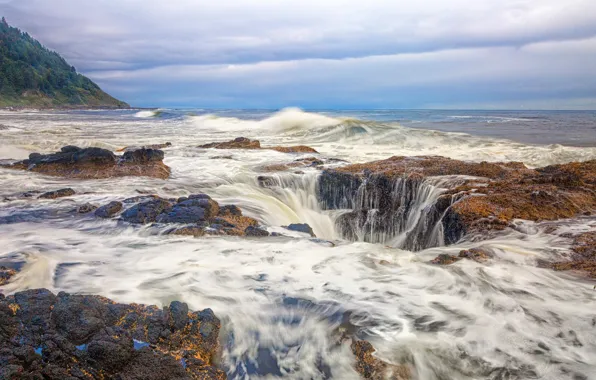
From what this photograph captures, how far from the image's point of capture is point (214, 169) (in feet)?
39.7

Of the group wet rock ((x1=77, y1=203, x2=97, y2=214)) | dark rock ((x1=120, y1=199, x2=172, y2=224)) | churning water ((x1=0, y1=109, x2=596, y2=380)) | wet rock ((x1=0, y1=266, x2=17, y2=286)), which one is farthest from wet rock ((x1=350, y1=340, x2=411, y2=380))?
wet rock ((x1=77, y1=203, x2=97, y2=214))

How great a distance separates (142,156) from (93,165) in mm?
1378

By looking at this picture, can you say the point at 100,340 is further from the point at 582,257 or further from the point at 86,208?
the point at 582,257

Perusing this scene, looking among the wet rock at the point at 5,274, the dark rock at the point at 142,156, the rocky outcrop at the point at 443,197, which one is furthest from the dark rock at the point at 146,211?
the dark rock at the point at 142,156

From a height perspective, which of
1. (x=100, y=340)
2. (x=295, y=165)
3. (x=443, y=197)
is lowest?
(x=100, y=340)

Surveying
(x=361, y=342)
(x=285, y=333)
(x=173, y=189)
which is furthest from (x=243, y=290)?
(x=173, y=189)

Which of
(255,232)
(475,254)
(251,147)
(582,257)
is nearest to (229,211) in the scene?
(255,232)

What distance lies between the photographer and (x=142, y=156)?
39.6 ft

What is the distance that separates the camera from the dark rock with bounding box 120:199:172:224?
6855 mm

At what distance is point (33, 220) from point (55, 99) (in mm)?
123226

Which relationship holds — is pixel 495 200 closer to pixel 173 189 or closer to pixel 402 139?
pixel 173 189

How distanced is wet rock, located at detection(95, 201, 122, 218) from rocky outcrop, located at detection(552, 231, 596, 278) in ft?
22.3

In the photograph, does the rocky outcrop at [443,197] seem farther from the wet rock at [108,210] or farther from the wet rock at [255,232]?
the wet rock at [108,210]

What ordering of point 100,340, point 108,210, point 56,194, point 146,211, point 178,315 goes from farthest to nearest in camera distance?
point 56,194 → point 108,210 → point 146,211 → point 178,315 → point 100,340
